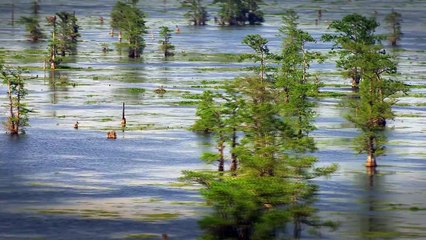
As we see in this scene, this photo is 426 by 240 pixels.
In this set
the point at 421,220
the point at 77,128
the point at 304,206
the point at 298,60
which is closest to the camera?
the point at 304,206

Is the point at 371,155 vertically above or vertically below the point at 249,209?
below

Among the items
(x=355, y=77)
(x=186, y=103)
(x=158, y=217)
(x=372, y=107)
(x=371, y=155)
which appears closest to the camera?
(x=158, y=217)

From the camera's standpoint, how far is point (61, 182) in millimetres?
110875

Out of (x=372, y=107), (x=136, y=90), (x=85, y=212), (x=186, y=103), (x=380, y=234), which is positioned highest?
(x=372, y=107)

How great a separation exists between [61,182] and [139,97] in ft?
213

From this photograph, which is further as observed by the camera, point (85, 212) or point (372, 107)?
point (372, 107)

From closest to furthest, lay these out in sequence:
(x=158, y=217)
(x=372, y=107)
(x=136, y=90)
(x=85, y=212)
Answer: (x=158, y=217)
(x=85, y=212)
(x=372, y=107)
(x=136, y=90)

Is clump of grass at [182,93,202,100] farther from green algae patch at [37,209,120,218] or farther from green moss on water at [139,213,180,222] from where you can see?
green moss on water at [139,213,180,222]

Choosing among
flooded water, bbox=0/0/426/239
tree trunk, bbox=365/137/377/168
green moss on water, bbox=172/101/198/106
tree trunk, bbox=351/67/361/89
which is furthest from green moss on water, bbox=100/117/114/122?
tree trunk, bbox=351/67/361/89

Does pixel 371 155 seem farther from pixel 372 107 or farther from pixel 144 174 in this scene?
pixel 144 174

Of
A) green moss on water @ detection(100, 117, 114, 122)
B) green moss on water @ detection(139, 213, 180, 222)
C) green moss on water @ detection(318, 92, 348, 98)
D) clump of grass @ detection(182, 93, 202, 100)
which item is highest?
green moss on water @ detection(318, 92, 348, 98)

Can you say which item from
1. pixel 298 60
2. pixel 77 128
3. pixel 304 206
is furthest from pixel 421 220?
pixel 298 60

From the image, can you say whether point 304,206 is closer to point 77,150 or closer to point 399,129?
point 77,150

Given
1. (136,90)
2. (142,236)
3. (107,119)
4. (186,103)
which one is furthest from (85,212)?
(136,90)
